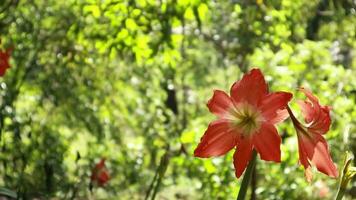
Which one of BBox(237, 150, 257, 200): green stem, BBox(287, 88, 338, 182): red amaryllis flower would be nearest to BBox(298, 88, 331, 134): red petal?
BBox(287, 88, 338, 182): red amaryllis flower

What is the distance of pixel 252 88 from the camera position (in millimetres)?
1402

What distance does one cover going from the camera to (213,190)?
372 centimetres

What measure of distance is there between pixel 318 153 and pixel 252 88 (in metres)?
0.21

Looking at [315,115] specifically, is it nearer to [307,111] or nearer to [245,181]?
[307,111]

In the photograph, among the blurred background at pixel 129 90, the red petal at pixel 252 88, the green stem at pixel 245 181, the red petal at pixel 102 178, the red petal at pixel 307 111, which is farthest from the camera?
the red petal at pixel 102 178

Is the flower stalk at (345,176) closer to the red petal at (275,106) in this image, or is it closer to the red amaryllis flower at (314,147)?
the red amaryllis flower at (314,147)

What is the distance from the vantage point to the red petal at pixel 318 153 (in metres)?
1.40

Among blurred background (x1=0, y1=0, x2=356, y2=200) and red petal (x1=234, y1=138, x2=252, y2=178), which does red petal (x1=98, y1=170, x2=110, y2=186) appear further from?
red petal (x1=234, y1=138, x2=252, y2=178)

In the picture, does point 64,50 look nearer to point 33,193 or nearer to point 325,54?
point 33,193

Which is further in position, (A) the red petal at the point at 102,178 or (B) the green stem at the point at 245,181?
(A) the red petal at the point at 102,178

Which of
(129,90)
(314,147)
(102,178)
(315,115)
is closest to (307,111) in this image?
(315,115)

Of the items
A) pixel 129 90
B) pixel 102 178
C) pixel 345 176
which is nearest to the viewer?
pixel 345 176

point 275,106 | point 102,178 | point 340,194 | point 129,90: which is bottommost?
point 129,90

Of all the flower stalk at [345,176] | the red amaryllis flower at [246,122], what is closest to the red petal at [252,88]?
the red amaryllis flower at [246,122]
